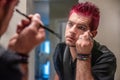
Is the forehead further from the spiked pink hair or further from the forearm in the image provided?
the forearm

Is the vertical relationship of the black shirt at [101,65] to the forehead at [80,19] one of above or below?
below

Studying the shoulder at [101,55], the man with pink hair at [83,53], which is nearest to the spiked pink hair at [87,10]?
the man with pink hair at [83,53]

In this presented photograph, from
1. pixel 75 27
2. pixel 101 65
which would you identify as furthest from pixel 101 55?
pixel 75 27

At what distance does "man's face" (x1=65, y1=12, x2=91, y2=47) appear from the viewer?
3.30 feet

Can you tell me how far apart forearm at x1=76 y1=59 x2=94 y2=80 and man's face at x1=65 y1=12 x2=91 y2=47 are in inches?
3.7

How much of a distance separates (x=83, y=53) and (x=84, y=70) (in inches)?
2.6

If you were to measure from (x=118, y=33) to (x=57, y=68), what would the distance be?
482 millimetres

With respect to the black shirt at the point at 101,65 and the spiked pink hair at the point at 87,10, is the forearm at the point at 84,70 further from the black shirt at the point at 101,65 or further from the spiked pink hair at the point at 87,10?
the spiked pink hair at the point at 87,10

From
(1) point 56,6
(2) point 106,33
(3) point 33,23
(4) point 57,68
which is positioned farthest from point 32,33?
(1) point 56,6

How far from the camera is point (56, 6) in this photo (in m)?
2.22

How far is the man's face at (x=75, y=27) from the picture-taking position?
1.01m

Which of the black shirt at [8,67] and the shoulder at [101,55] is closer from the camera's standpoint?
the black shirt at [8,67]

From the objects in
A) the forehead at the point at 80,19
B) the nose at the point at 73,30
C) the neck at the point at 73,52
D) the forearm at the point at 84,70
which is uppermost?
the forehead at the point at 80,19

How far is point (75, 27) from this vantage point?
1.03 m
